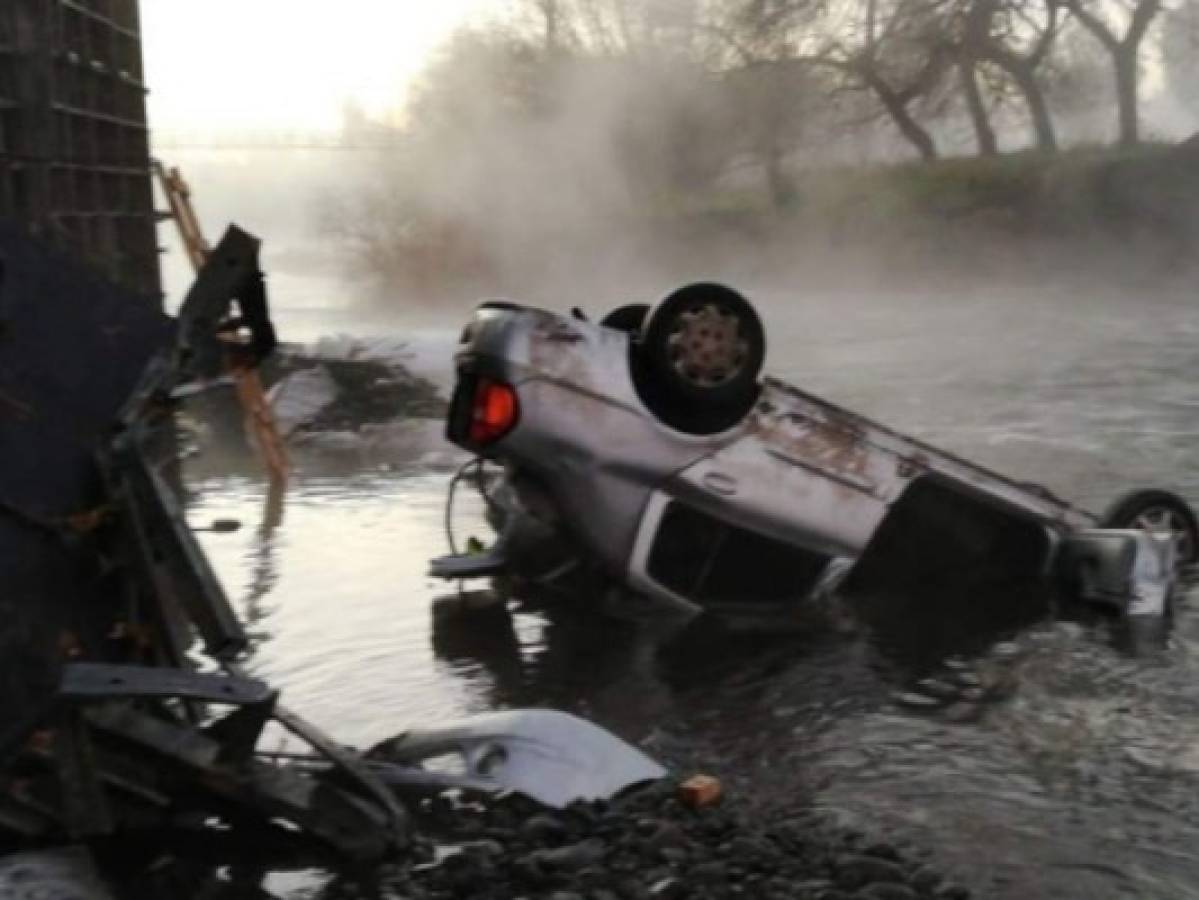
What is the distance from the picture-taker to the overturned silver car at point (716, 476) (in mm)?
7496

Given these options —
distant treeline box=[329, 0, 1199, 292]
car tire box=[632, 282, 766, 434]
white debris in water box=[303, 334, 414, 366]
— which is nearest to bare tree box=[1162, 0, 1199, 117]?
distant treeline box=[329, 0, 1199, 292]

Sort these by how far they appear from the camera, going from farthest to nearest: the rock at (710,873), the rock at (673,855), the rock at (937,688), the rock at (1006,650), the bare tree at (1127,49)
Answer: the bare tree at (1127,49)
the rock at (1006,650)
the rock at (937,688)
the rock at (673,855)
the rock at (710,873)

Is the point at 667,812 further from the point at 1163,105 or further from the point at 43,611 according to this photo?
the point at 1163,105

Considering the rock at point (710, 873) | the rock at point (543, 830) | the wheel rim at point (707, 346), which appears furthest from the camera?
the wheel rim at point (707, 346)

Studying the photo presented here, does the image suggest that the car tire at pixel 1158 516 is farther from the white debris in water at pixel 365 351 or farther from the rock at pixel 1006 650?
the white debris in water at pixel 365 351

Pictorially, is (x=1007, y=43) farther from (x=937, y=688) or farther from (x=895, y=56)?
(x=937, y=688)

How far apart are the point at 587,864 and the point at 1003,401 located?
1436 cm

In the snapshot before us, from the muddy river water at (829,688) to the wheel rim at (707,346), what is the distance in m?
1.15

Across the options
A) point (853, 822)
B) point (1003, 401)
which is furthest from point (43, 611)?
point (1003, 401)

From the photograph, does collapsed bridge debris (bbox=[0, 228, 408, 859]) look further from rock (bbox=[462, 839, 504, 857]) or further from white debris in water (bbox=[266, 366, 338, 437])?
white debris in water (bbox=[266, 366, 338, 437])

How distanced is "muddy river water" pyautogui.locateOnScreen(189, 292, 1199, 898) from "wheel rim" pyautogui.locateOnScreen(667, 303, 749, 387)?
115 centimetres

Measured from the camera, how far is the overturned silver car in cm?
750

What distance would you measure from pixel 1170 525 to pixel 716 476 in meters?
2.76

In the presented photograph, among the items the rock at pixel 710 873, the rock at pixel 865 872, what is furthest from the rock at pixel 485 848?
the rock at pixel 865 872
